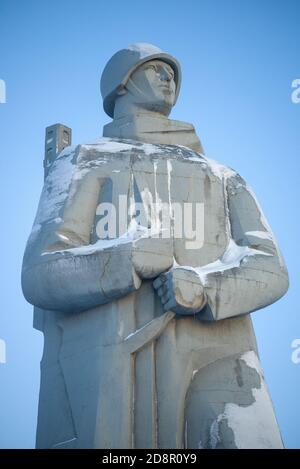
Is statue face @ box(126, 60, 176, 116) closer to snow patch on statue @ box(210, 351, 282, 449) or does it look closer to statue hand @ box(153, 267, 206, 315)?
statue hand @ box(153, 267, 206, 315)

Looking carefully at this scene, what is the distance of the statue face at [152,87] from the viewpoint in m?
12.5

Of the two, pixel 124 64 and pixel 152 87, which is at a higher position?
pixel 124 64

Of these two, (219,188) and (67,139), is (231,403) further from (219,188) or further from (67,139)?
(67,139)

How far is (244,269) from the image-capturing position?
36.8ft

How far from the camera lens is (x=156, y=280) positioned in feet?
36.4

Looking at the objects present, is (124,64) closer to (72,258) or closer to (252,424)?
(72,258)

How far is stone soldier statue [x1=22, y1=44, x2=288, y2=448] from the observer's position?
34.9ft

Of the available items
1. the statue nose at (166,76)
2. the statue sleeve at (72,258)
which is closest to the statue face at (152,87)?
the statue nose at (166,76)

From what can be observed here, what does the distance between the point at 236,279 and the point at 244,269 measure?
0.17m

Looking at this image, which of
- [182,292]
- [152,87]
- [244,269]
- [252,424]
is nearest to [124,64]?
[152,87]

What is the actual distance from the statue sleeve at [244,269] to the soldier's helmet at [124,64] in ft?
5.96

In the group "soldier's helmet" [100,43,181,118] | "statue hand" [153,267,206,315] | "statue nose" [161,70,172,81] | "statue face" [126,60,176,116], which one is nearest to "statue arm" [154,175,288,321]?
"statue hand" [153,267,206,315]

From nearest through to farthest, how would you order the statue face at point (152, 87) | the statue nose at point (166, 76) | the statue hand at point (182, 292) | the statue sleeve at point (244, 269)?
1. the statue hand at point (182, 292)
2. the statue sleeve at point (244, 269)
3. the statue face at point (152, 87)
4. the statue nose at point (166, 76)

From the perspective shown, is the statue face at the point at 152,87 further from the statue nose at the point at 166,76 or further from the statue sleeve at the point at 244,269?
the statue sleeve at the point at 244,269
